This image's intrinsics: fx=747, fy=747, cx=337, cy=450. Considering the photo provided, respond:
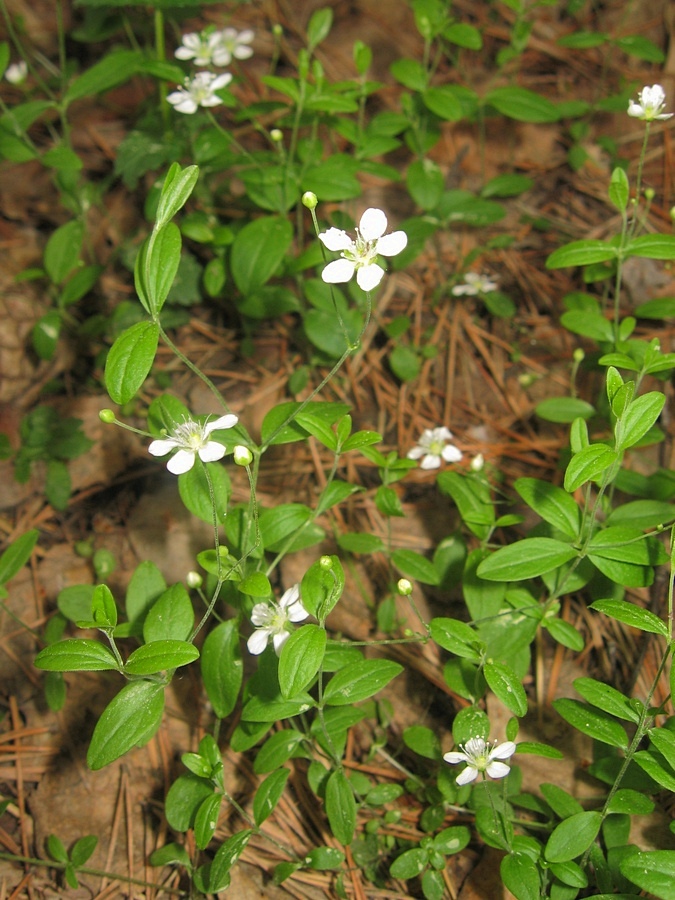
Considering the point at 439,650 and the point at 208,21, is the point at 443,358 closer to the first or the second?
the point at 439,650

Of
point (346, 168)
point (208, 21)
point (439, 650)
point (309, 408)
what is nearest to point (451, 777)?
point (439, 650)

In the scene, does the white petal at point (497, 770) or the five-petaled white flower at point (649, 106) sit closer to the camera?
the white petal at point (497, 770)

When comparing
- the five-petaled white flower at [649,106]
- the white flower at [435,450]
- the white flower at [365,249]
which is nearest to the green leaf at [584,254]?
the five-petaled white flower at [649,106]

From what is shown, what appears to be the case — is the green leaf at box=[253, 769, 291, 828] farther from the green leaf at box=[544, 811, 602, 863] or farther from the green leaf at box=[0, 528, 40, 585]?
the green leaf at box=[0, 528, 40, 585]

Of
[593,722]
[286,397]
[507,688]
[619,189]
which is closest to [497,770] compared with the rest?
[507,688]

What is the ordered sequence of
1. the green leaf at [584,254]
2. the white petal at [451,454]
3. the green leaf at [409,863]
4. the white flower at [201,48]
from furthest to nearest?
the white flower at [201,48] → the white petal at [451,454] → the green leaf at [584,254] → the green leaf at [409,863]

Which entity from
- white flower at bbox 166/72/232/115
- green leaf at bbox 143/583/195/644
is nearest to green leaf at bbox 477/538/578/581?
green leaf at bbox 143/583/195/644

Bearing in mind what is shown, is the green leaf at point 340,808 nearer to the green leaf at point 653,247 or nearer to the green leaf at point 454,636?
the green leaf at point 454,636

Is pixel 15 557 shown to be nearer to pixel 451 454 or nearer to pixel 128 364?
pixel 128 364
